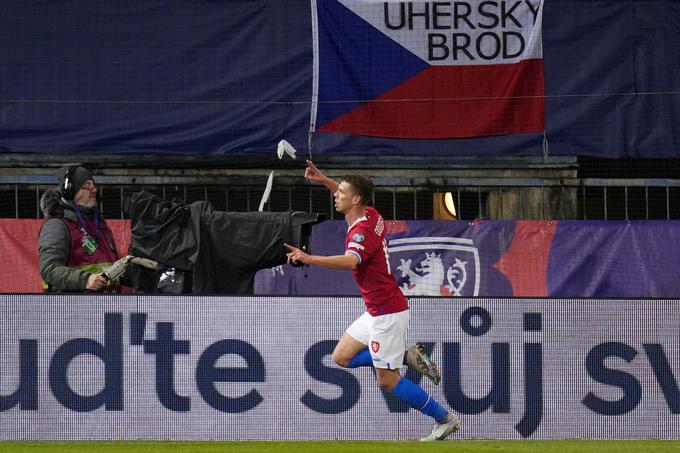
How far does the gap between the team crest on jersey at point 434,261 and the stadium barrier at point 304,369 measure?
3902 millimetres

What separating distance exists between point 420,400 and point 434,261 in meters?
4.95

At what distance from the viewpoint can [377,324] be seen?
854 cm

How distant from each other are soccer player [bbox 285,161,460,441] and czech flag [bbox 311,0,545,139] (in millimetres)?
5300

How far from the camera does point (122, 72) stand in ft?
45.7

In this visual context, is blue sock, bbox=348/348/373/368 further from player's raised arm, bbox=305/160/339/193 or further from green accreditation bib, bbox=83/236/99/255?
green accreditation bib, bbox=83/236/99/255

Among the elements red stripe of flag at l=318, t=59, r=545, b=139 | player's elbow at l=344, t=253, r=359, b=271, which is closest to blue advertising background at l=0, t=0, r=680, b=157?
red stripe of flag at l=318, t=59, r=545, b=139

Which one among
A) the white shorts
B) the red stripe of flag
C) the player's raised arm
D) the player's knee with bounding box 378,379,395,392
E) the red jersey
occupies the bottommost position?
the player's knee with bounding box 378,379,395,392

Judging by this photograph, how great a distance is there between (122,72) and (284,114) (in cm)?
178

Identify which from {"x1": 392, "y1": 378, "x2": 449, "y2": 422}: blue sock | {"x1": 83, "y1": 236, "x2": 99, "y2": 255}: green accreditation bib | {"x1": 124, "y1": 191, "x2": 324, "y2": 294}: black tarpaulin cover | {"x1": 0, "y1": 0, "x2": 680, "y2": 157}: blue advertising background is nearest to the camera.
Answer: {"x1": 392, "y1": 378, "x2": 449, "y2": 422}: blue sock

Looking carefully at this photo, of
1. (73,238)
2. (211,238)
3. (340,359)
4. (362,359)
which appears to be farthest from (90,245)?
(362,359)

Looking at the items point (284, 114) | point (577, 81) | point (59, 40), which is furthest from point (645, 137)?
point (59, 40)

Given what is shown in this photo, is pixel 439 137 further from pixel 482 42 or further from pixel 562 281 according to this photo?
pixel 562 281

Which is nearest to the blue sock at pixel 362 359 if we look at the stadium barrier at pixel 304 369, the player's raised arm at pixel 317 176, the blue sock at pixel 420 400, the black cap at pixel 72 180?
the blue sock at pixel 420 400

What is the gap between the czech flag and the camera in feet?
45.5
